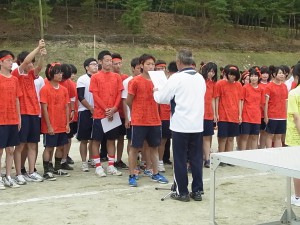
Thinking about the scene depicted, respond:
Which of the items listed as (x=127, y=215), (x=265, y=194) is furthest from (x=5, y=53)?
(x=265, y=194)

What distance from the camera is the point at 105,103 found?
785 centimetres

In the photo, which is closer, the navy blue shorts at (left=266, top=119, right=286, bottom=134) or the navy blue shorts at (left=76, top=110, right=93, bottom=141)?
the navy blue shorts at (left=76, top=110, right=93, bottom=141)

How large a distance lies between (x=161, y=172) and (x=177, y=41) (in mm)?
30899

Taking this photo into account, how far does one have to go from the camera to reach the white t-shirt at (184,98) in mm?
6227

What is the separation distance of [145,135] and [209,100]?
6.32 ft

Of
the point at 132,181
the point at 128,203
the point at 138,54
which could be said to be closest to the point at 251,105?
the point at 132,181

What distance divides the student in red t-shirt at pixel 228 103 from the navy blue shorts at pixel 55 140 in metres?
2.78

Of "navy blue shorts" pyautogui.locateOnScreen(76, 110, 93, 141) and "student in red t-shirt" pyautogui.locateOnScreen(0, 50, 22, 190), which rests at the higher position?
"student in red t-shirt" pyautogui.locateOnScreen(0, 50, 22, 190)

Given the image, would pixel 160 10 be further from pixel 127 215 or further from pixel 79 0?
pixel 127 215

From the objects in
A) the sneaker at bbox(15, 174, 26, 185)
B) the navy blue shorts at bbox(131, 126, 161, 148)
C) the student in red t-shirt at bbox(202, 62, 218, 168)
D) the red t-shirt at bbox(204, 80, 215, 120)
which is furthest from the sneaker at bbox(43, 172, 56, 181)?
the red t-shirt at bbox(204, 80, 215, 120)

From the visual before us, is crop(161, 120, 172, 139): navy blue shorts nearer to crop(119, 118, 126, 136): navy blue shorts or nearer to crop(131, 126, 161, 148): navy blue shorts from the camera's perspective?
crop(119, 118, 126, 136): navy blue shorts

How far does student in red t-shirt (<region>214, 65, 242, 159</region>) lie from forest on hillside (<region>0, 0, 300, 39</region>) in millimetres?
28641

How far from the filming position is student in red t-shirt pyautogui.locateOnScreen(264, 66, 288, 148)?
9500 millimetres

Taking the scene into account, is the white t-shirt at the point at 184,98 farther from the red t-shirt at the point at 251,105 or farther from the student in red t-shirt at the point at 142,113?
the red t-shirt at the point at 251,105
